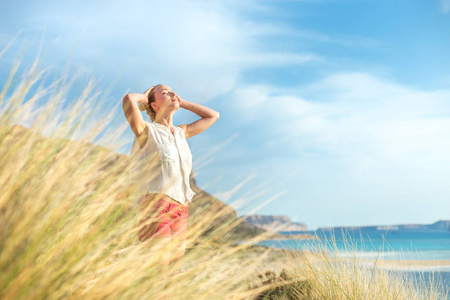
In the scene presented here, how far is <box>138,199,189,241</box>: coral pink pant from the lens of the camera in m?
2.24

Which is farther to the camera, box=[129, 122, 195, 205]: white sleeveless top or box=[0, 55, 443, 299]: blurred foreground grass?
box=[129, 122, 195, 205]: white sleeveless top

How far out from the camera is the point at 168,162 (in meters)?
2.54

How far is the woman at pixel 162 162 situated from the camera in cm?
227

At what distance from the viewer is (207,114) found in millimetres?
3324

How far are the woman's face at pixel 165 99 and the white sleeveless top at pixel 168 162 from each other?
169 mm

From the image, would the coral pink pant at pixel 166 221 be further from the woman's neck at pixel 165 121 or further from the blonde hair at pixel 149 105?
the blonde hair at pixel 149 105

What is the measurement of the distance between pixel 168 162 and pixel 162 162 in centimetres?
4

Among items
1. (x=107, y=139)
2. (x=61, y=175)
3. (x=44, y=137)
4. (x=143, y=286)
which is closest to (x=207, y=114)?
(x=107, y=139)

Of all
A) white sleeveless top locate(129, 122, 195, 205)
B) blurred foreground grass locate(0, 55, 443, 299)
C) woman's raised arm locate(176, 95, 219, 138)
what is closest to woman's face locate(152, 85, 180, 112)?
white sleeveless top locate(129, 122, 195, 205)

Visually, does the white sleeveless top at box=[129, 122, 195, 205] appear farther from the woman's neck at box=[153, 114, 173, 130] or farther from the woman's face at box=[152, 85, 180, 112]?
the woman's face at box=[152, 85, 180, 112]

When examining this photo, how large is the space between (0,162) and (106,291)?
0.67 metres

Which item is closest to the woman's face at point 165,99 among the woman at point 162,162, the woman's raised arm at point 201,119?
the woman at point 162,162

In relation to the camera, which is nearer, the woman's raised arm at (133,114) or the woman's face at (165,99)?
the woman's raised arm at (133,114)

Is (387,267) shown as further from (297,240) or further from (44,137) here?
(44,137)
